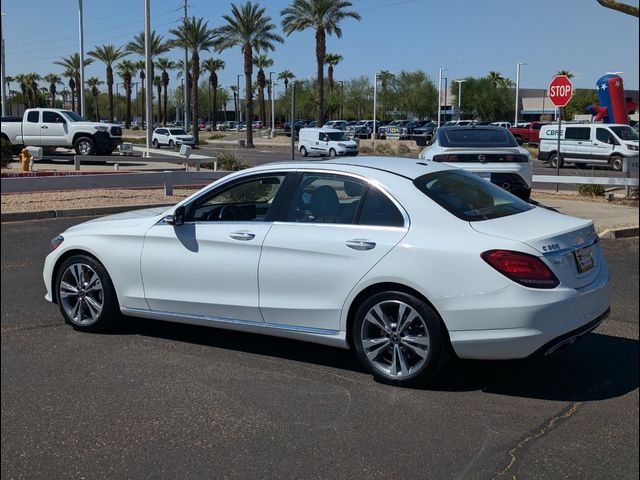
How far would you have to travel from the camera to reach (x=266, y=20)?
50656 millimetres

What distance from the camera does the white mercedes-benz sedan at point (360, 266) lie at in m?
4.48

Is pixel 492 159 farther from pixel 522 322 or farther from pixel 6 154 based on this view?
pixel 6 154

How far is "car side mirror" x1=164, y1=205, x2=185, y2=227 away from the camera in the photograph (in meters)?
5.61

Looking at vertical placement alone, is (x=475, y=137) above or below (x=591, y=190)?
above

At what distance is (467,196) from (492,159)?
27.3 ft

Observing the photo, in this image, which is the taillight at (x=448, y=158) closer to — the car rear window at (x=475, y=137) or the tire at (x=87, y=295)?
the car rear window at (x=475, y=137)

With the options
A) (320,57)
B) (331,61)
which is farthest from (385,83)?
(320,57)

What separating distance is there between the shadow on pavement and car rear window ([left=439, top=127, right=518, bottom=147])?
26.5 feet

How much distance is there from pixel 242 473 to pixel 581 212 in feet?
39.6

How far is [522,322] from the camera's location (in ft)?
14.4

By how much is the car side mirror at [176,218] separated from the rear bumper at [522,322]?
217 centimetres

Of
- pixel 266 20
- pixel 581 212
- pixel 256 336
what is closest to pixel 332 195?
pixel 256 336

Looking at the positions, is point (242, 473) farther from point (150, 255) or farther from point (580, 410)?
point (150, 255)

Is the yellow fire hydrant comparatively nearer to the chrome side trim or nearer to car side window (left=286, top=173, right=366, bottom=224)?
the chrome side trim
